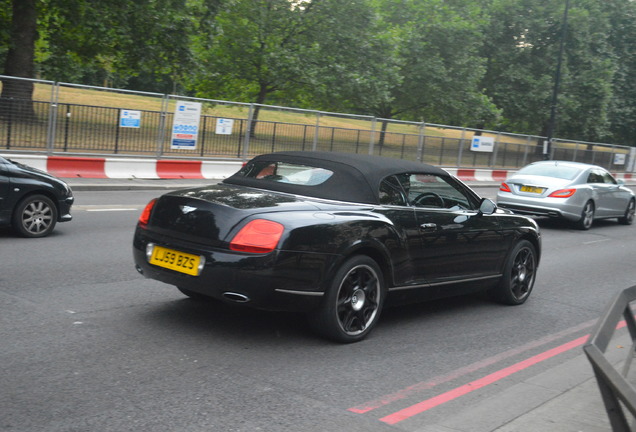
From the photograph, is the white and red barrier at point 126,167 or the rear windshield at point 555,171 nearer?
the rear windshield at point 555,171

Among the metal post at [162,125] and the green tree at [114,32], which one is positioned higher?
the green tree at [114,32]

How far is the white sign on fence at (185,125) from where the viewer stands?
20141 millimetres

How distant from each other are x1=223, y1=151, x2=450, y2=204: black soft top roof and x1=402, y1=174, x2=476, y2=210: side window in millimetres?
95

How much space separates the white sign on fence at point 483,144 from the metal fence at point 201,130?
0.04m

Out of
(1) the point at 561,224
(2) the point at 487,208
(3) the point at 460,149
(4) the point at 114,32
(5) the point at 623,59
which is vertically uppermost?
(5) the point at 623,59

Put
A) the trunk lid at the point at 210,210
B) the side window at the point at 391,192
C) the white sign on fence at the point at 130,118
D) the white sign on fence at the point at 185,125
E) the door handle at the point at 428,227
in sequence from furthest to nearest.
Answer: the white sign on fence at the point at 185,125 → the white sign on fence at the point at 130,118 → the door handle at the point at 428,227 → the side window at the point at 391,192 → the trunk lid at the point at 210,210

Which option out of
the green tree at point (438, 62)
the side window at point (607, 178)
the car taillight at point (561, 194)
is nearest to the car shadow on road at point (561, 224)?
the car taillight at point (561, 194)

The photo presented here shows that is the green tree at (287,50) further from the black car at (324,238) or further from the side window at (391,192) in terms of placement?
the side window at (391,192)

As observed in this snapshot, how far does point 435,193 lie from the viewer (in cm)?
715

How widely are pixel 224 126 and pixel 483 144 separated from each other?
1387 cm

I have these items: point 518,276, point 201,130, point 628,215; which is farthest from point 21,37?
point 518,276

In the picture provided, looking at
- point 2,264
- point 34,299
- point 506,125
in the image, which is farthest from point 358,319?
point 506,125

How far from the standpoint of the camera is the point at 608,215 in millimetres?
18500

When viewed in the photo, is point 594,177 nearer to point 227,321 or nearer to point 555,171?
point 555,171
